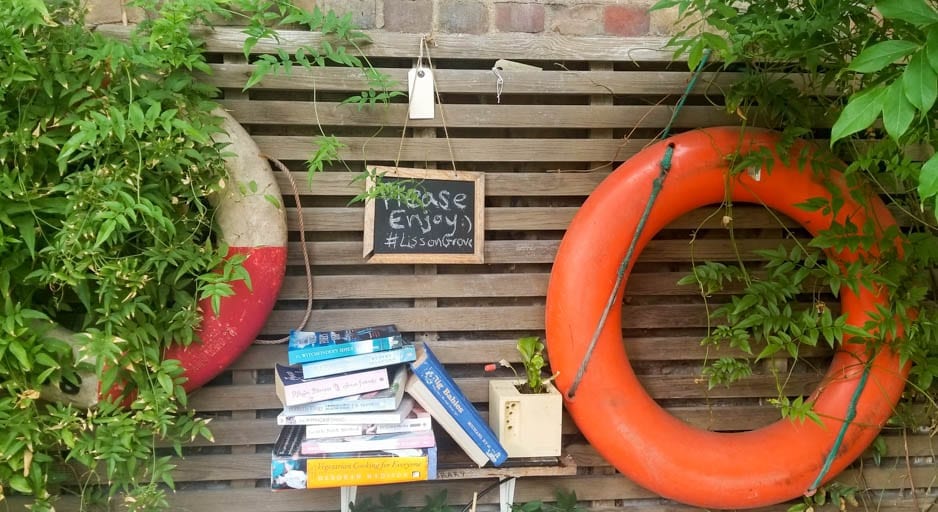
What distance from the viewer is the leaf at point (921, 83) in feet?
2.64

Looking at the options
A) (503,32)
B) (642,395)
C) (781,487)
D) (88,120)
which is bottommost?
(781,487)

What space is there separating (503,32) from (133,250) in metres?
1.07

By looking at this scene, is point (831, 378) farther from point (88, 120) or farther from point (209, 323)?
point (88, 120)

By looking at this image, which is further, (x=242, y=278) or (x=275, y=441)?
(x=275, y=441)

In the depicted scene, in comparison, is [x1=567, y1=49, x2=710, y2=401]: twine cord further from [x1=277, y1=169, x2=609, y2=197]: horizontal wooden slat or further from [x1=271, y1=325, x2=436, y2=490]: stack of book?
[x1=271, y1=325, x2=436, y2=490]: stack of book

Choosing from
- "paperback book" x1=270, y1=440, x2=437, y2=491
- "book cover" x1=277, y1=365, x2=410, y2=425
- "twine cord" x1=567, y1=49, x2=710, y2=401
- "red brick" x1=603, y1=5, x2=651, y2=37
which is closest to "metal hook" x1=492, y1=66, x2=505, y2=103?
"red brick" x1=603, y1=5, x2=651, y2=37

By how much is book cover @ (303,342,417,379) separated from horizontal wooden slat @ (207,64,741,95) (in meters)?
0.68

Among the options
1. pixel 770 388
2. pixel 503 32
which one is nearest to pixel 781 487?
pixel 770 388

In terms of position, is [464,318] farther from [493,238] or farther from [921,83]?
[921,83]

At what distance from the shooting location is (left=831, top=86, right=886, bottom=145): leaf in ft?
2.77

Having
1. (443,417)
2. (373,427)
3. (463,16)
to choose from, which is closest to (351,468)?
(373,427)

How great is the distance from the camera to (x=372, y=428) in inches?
62.4

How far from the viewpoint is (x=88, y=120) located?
1.40 metres

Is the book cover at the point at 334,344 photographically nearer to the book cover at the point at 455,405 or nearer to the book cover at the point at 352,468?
the book cover at the point at 455,405
